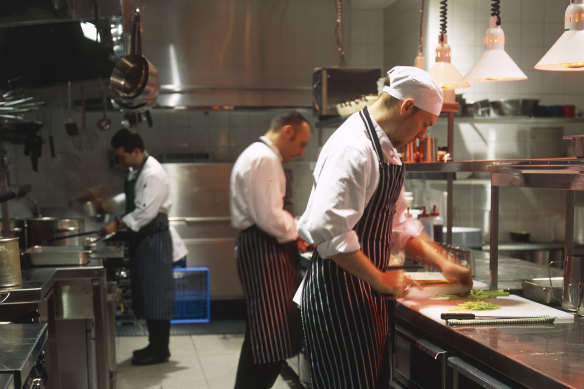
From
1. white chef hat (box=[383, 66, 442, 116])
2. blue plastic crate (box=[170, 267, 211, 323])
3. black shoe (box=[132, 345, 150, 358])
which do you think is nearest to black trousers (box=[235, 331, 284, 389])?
black shoe (box=[132, 345, 150, 358])

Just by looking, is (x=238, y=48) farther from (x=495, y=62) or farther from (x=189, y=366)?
(x=495, y=62)

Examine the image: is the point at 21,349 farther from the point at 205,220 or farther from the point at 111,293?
the point at 205,220

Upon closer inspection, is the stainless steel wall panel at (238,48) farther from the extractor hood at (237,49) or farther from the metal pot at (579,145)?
the metal pot at (579,145)

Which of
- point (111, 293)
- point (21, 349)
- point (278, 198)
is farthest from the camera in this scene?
point (111, 293)

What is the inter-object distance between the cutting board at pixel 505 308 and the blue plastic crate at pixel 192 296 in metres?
3.61

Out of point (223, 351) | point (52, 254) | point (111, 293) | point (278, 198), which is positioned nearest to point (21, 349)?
point (52, 254)

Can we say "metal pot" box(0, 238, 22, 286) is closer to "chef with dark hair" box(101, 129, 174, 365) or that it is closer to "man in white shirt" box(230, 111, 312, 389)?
"man in white shirt" box(230, 111, 312, 389)

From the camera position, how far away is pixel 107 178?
6.47 meters

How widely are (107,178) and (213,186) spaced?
1236 mm

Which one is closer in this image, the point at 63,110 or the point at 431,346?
the point at 431,346

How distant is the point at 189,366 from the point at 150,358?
30 cm

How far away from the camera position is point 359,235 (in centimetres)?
218

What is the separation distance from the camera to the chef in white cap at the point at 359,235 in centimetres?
203

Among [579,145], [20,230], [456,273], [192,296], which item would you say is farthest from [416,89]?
[192,296]
